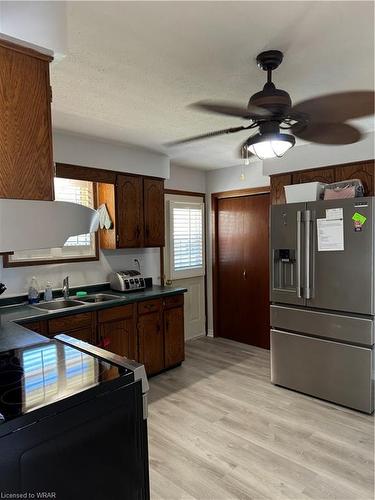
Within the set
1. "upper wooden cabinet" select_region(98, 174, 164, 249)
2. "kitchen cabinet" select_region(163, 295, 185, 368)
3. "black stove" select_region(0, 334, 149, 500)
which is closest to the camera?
"black stove" select_region(0, 334, 149, 500)

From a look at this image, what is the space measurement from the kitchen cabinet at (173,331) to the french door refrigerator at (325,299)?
104 cm

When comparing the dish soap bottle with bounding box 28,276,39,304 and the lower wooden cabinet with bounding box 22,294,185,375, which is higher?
the dish soap bottle with bounding box 28,276,39,304

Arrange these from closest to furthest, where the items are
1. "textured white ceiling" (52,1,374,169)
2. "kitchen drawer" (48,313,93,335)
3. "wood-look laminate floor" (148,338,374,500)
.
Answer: "textured white ceiling" (52,1,374,169), "wood-look laminate floor" (148,338,374,500), "kitchen drawer" (48,313,93,335)

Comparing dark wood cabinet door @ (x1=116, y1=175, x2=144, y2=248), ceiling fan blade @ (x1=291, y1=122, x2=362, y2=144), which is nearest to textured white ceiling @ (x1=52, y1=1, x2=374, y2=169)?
ceiling fan blade @ (x1=291, y1=122, x2=362, y2=144)

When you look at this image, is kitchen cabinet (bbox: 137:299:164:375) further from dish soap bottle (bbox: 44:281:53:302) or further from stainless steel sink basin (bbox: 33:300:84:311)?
dish soap bottle (bbox: 44:281:53:302)

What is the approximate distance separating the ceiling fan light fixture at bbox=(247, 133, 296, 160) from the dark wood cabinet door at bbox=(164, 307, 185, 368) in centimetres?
219

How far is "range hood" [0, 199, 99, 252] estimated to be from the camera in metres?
0.98

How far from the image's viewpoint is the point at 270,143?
6.27 ft

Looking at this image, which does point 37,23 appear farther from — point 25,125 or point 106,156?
point 106,156

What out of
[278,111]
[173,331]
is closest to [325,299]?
[173,331]

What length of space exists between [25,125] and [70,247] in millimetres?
2509

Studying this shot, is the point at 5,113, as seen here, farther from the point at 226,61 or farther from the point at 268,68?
the point at 268,68

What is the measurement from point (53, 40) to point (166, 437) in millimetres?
2563

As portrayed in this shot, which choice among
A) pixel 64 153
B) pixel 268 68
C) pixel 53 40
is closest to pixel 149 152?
pixel 64 153
